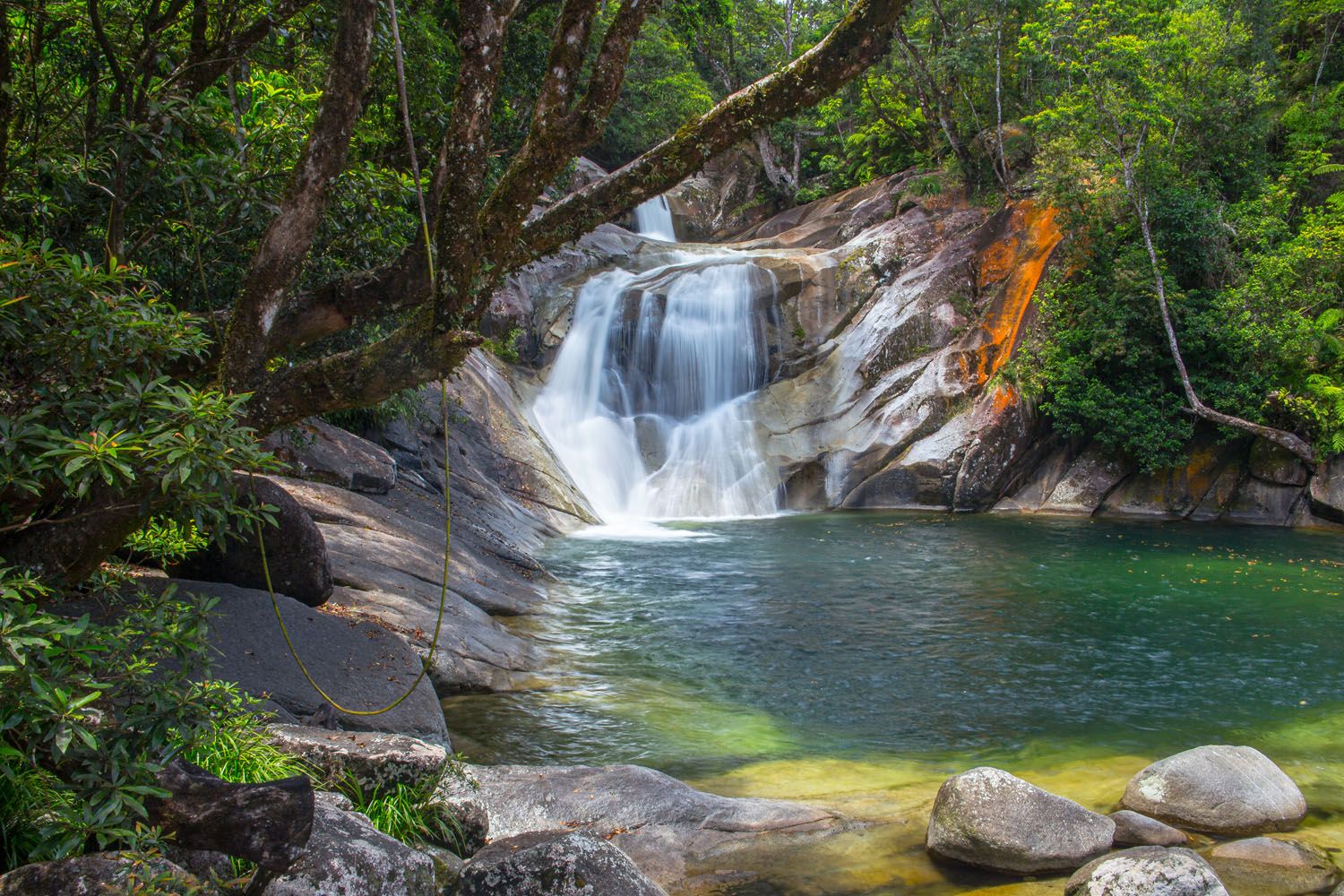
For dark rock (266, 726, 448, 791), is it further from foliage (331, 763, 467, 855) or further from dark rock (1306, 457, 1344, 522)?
dark rock (1306, 457, 1344, 522)

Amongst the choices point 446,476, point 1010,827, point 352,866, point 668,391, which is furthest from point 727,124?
point 668,391

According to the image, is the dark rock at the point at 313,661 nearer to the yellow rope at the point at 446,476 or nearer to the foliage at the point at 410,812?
the yellow rope at the point at 446,476

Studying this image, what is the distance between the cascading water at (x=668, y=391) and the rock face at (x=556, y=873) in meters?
19.1

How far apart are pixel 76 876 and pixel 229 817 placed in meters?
0.52

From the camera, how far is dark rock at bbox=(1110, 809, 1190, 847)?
588cm

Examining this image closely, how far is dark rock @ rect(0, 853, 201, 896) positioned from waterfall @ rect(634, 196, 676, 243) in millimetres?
35028

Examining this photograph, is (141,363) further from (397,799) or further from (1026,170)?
(1026,170)

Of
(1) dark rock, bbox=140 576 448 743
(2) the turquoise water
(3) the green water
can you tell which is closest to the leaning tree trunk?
(2) the turquoise water

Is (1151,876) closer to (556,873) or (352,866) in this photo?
(556,873)

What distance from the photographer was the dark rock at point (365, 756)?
4.70m

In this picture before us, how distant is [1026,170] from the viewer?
27531 mm

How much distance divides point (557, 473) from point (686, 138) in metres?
15.9

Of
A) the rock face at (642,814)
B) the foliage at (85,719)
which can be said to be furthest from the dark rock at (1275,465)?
the foliage at (85,719)

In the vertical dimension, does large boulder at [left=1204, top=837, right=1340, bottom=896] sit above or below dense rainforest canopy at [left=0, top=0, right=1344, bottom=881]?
below
